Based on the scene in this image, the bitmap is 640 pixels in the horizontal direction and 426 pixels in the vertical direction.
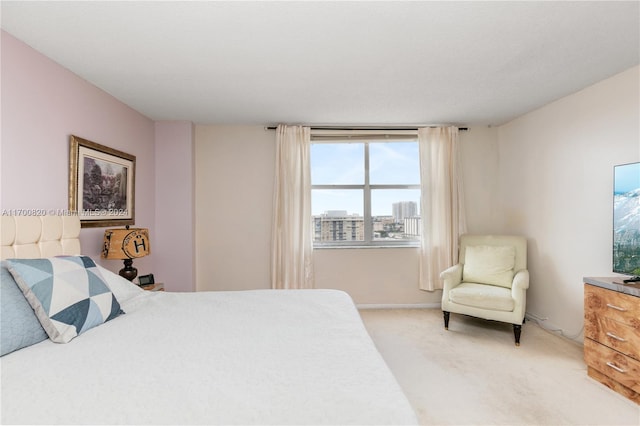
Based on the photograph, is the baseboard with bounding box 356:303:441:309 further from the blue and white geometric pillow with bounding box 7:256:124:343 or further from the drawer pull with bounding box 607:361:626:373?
the blue and white geometric pillow with bounding box 7:256:124:343

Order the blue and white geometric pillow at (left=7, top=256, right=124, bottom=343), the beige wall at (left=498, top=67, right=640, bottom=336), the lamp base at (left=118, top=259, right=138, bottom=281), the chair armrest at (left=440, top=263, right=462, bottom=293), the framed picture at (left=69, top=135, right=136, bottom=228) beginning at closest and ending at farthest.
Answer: the blue and white geometric pillow at (left=7, top=256, right=124, bottom=343) < the framed picture at (left=69, top=135, right=136, bottom=228) < the beige wall at (left=498, top=67, right=640, bottom=336) < the lamp base at (left=118, top=259, right=138, bottom=281) < the chair armrest at (left=440, top=263, right=462, bottom=293)

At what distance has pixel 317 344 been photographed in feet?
4.61

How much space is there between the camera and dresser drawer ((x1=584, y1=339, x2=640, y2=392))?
209cm

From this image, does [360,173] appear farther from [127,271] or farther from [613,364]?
[613,364]

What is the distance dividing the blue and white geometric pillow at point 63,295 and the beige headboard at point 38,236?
1.42 ft

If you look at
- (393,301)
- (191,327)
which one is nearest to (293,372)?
(191,327)

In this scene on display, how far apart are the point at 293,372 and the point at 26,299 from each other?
1.35 meters

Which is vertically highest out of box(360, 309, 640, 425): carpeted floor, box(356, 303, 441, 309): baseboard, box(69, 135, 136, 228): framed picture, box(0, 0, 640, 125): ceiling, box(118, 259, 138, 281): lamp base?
box(0, 0, 640, 125): ceiling

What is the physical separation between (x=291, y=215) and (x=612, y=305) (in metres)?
3.11

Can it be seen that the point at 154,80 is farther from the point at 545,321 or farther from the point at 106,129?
the point at 545,321

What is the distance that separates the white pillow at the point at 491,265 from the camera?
3512mm

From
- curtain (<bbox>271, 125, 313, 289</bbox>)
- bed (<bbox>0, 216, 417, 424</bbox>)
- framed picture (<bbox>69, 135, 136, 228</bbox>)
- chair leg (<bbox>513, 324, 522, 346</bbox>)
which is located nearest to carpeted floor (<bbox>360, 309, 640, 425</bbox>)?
chair leg (<bbox>513, 324, 522, 346</bbox>)

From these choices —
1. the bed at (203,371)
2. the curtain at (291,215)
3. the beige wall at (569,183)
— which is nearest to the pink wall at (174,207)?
the curtain at (291,215)

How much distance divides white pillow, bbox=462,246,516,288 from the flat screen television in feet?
3.33
